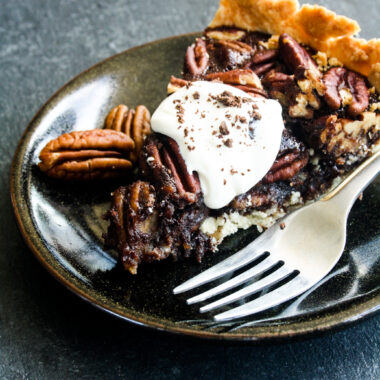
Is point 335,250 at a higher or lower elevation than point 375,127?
lower

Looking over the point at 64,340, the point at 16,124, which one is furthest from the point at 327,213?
the point at 16,124

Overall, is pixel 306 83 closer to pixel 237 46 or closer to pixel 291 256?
pixel 237 46

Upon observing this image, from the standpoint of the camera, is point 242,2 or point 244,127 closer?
point 244,127

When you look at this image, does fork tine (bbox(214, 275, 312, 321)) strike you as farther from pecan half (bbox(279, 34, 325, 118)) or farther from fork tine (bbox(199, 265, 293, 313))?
pecan half (bbox(279, 34, 325, 118))

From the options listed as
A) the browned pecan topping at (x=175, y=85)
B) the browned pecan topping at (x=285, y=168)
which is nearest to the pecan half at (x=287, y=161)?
the browned pecan topping at (x=285, y=168)

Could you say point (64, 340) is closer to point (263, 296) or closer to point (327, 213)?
point (263, 296)

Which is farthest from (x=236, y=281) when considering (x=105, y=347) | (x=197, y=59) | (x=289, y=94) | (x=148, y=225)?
(x=197, y=59)
